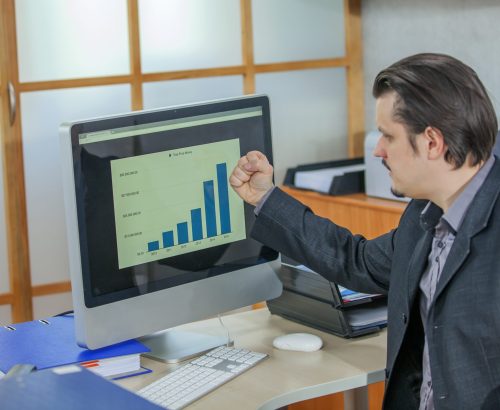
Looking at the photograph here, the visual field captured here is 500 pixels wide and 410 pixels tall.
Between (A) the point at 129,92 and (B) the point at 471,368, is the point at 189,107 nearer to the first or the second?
(B) the point at 471,368

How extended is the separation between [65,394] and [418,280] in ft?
3.29

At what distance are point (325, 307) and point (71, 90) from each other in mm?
1622

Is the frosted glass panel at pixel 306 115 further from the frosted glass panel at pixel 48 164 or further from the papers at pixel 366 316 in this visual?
the papers at pixel 366 316

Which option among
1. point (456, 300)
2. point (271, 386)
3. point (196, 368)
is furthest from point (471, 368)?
point (196, 368)

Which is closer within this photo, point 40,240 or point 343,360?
point 343,360

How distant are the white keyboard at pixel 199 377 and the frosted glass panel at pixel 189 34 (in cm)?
175

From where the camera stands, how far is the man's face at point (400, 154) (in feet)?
5.65

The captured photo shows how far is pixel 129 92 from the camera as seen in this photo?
348cm

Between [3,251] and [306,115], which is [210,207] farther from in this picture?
[306,115]

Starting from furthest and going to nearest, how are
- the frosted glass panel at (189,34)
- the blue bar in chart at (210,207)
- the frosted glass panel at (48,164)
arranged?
the frosted glass panel at (189,34) < the frosted glass panel at (48,164) < the blue bar in chart at (210,207)

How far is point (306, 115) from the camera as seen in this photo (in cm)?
388

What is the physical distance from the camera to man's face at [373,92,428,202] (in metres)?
1.72

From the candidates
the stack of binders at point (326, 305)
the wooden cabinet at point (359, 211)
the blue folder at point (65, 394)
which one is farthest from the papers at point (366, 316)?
the blue folder at point (65, 394)

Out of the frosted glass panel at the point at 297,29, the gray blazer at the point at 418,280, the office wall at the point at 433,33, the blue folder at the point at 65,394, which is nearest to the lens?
the blue folder at the point at 65,394
